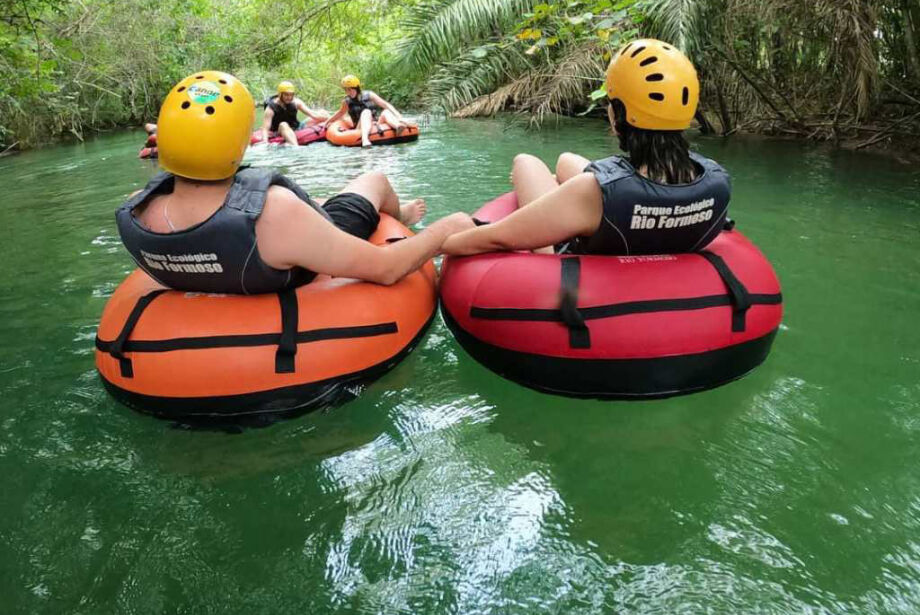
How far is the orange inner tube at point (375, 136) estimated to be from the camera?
30.6ft

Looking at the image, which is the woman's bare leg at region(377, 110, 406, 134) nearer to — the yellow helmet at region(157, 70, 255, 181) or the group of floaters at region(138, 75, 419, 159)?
the group of floaters at region(138, 75, 419, 159)

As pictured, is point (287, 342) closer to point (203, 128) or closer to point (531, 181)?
point (203, 128)

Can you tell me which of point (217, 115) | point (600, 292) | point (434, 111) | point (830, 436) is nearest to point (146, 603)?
point (217, 115)

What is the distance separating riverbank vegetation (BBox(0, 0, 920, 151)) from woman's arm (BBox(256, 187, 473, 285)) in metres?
1.55

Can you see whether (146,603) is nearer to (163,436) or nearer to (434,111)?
(163,436)

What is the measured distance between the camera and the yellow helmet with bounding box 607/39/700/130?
7.72ft

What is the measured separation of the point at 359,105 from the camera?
10.2m

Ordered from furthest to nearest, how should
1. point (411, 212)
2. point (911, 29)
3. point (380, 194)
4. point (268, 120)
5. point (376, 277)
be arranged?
point (268, 120), point (911, 29), point (411, 212), point (380, 194), point (376, 277)

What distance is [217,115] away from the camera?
88.5 inches

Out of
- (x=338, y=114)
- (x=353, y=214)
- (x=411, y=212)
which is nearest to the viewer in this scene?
(x=353, y=214)

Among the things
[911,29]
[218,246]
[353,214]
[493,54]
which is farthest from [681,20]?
[218,246]

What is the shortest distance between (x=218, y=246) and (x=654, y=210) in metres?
1.59

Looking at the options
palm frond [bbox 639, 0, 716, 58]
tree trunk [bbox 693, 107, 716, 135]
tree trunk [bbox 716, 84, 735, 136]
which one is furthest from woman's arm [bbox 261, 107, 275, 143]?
tree trunk [bbox 716, 84, 735, 136]

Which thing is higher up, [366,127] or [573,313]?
[573,313]
